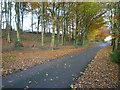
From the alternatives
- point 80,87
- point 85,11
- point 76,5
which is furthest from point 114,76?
point 85,11

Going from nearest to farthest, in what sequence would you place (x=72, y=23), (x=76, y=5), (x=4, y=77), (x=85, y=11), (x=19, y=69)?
(x=4, y=77)
(x=19, y=69)
(x=76, y=5)
(x=85, y=11)
(x=72, y=23)

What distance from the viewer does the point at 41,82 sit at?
11.0 m

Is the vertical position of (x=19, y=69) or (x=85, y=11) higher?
(x=85, y=11)

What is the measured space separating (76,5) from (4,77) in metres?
31.6

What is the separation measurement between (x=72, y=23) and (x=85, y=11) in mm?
10056

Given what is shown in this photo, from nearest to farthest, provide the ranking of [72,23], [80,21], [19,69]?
1. [19,69]
2. [80,21]
3. [72,23]

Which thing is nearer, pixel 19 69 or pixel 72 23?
pixel 19 69

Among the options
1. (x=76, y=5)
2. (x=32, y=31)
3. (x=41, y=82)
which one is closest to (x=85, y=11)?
(x=76, y=5)

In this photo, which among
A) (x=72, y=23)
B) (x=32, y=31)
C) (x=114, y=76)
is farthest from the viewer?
(x=32, y=31)

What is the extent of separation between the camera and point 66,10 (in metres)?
42.4

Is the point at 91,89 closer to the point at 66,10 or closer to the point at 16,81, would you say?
the point at 16,81

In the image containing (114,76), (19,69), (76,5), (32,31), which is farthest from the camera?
(32,31)

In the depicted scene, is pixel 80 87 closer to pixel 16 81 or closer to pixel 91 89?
pixel 91 89

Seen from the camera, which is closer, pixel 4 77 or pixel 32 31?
pixel 4 77
